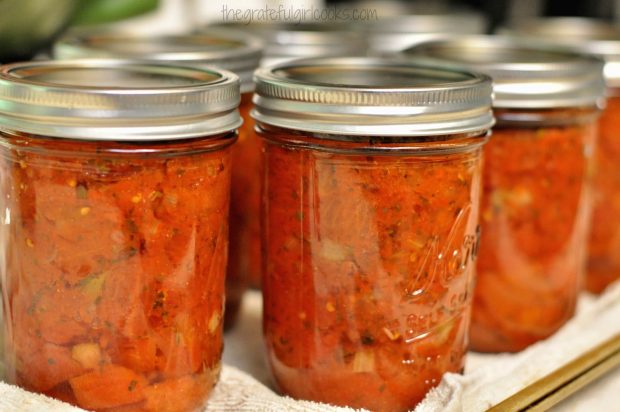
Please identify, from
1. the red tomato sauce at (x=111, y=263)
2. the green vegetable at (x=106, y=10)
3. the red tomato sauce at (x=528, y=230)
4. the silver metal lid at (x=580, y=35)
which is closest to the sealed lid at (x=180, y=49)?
the green vegetable at (x=106, y=10)

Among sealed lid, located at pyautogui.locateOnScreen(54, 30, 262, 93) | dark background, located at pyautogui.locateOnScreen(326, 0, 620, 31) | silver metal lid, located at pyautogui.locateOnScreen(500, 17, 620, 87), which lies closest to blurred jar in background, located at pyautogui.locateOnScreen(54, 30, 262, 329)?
sealed lid, located at pyautogui.locateOnScreen(54, 30, 262, 93)

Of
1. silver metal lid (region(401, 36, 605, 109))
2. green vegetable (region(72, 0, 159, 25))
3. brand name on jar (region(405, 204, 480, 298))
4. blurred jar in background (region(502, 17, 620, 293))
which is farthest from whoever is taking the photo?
green vegetable (region(72, 0, 159, 25))

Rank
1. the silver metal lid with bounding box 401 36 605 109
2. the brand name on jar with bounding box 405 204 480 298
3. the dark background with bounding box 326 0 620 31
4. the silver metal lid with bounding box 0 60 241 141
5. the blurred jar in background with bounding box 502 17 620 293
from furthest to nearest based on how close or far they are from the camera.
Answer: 1. the dark background with bounding box 326 0 620 31
2. the blurred jar in background with bounding box 502 17 620 293
3. the silver metal lid with bounding box 401 36 605 109
4. the brand name on jar with bounding box 405 204 480 298
5. the silver metal lid with bounding box 0 60 241 141

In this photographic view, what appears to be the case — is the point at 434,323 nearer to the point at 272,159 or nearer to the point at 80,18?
the point at 272,159

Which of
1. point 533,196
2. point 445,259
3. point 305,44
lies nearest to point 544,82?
point 533,196

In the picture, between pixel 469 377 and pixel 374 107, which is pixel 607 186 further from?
pixel 374 107

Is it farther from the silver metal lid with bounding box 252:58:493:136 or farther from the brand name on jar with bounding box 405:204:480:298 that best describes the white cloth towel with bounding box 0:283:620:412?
the silver metal lid with bounding box 252:58:493:136

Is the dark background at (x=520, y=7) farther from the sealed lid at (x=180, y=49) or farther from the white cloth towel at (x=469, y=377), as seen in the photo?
the white cloth towel at (x=469, y=377)
